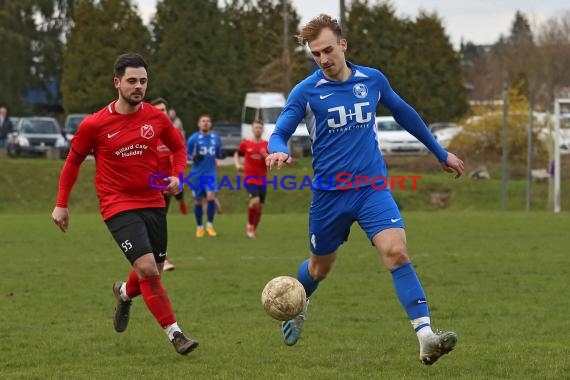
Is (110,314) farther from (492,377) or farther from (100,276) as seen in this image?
(492,377)

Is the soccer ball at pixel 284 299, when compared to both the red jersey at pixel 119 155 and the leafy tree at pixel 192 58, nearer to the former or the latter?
the red jersey at pixel 119 155

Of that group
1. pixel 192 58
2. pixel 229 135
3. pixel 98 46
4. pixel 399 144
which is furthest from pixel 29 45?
pixel 399 144

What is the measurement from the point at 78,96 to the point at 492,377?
4527 cm

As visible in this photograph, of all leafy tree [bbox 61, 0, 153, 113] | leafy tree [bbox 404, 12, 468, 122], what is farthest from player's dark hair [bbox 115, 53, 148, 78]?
leafy tree [bbox 404, 12, 468, 122]

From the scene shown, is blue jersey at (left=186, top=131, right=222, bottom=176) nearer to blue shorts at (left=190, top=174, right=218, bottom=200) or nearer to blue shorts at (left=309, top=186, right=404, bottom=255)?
blue shorts at (left=190, top=174, right=218, bottom=200)

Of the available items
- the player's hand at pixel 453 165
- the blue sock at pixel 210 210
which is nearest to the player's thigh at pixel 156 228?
the player's hand at pixel 453 165

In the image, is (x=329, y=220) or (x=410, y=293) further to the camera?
(x=329, y=220)

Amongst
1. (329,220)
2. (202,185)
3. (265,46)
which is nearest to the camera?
(329,220)

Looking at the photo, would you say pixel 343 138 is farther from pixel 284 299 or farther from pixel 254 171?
pixel 254 171

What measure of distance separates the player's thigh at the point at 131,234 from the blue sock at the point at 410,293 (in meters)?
1.73

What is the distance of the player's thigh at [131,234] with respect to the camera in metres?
7.40

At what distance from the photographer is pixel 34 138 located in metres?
36.9

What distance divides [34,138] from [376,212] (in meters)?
31.2

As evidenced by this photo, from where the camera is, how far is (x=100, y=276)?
1276 centimetres
